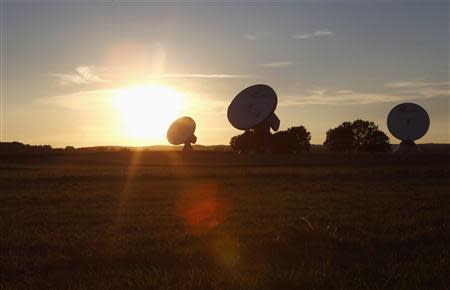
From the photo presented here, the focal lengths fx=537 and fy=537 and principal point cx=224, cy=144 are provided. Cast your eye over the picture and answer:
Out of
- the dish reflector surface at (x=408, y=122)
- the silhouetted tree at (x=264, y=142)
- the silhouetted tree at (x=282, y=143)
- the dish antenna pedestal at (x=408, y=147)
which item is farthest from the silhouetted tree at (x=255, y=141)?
the dish antenna pedestal at (x=408, y=147)

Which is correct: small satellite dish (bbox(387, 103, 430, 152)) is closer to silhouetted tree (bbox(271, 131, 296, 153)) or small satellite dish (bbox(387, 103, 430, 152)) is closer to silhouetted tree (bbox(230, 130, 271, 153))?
silhouetted tree (bbox(271, 131, 296, 153))

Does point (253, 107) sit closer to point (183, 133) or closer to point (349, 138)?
point (183, 133)

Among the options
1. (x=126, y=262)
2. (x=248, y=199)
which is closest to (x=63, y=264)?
(x=126, y=262)

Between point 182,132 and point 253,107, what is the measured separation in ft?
87.3

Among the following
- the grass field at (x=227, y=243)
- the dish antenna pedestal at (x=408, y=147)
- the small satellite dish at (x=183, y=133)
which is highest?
the small satellite dish at (x=183, y=133)

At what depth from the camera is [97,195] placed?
28.5 meters

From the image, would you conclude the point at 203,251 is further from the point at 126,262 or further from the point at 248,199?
the point at 248,199

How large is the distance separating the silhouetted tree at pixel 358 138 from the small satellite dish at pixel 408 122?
23.0 m

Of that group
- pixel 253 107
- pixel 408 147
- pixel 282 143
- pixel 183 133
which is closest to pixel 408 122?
pixel 408 147

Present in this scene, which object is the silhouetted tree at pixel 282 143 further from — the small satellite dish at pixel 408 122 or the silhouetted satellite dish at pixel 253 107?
the small satellite dish at pixel 408 122

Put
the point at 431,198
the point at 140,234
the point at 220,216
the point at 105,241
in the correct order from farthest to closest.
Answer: the point at 431,198
the point at 220,216
the point at 140,234
the point at 105,241

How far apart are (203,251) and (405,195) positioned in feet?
58.9

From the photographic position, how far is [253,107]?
9012 cm

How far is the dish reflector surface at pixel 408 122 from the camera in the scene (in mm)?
101312
